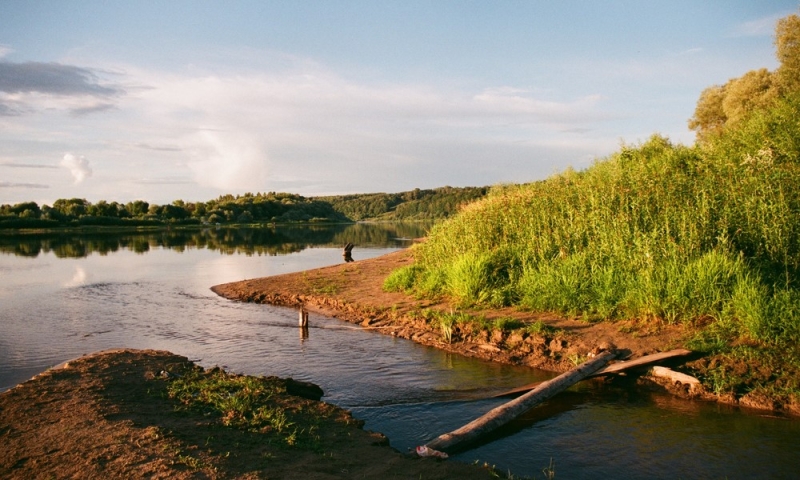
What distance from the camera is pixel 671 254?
11.7 m

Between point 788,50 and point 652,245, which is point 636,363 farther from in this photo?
point 788,50

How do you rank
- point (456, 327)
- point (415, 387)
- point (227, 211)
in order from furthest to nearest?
point (227, 211) → point (456, 327) → point (415, 387)

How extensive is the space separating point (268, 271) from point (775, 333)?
24429 millimetres

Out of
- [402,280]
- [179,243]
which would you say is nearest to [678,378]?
[402,280]

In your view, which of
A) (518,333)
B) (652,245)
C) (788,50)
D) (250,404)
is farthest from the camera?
(788,50)

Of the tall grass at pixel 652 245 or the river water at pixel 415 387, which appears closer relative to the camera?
the river water at pixel 415 387

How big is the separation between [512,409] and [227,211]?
12757cm

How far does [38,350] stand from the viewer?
12539mm

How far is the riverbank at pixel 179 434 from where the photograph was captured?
5613 millimetres

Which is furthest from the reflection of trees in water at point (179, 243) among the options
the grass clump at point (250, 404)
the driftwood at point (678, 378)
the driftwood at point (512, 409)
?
the driftwood at point (678, 378)

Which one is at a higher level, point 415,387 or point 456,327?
point 456,327

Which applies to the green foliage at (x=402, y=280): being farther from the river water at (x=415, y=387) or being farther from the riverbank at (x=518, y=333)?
the river water at (x=415, y=387)

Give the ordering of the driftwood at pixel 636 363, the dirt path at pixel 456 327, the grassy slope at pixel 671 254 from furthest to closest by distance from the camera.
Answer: the dirt path at pixel 456 327, the grassy slope at pixel 671 254, the driftwood at pixel 636 363

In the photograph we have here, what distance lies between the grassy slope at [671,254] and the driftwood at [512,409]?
1.94m
